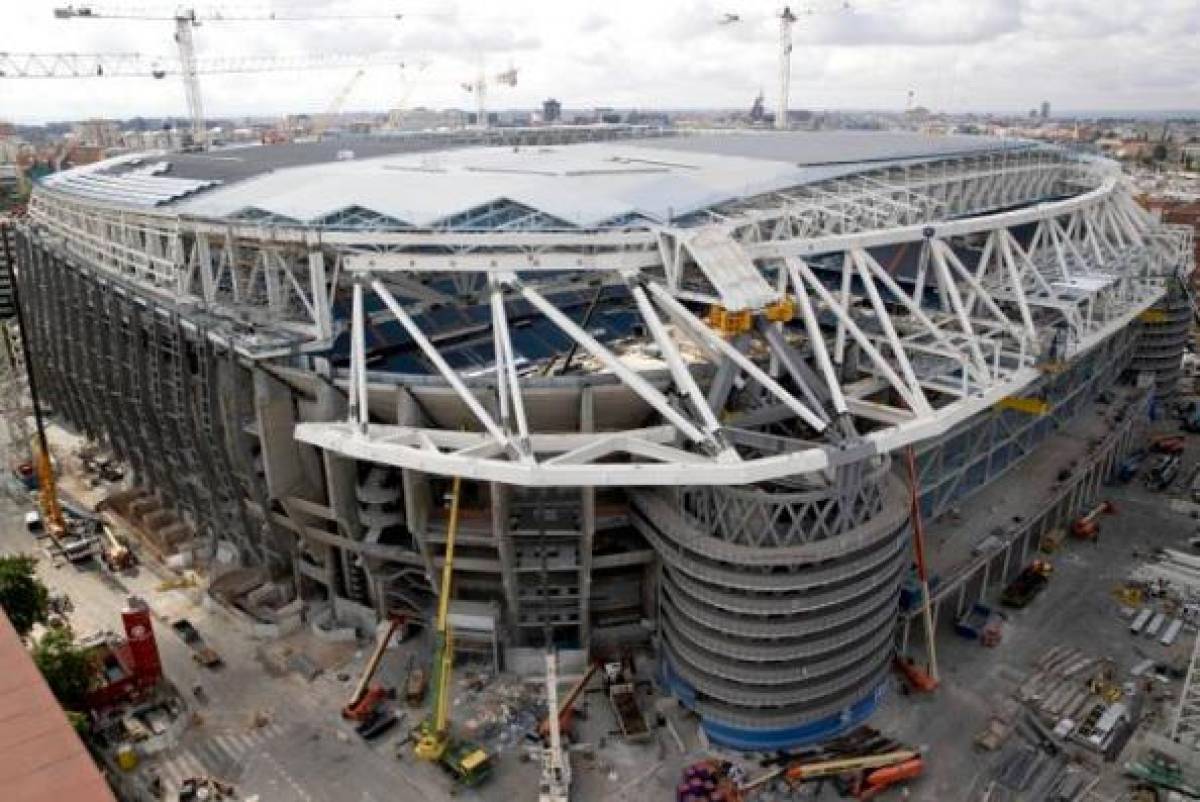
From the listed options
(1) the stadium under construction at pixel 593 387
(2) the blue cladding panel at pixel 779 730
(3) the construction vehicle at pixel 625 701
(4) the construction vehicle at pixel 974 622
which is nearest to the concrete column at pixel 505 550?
(1) the stadium under construction at pixel 593 387

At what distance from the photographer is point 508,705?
43.7m

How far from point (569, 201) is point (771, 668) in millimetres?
25848

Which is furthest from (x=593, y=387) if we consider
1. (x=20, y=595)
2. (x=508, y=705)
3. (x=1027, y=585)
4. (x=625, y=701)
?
(x=20, y=595)

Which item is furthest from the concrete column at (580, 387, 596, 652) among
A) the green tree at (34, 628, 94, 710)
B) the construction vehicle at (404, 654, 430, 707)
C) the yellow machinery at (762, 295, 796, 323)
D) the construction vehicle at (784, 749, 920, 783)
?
the green tree at (34, 628, 94, 710)

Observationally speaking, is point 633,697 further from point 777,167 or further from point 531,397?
point 777,167

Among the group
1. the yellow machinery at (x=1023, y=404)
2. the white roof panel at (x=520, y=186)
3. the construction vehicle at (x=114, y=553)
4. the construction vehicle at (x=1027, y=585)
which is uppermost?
the white roof panel at (x=520, y=186)

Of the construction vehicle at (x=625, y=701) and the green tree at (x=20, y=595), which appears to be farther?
the green tree at (x=20, y=595)

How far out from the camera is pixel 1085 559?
57000 mm

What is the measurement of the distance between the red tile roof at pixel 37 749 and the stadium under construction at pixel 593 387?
14.3 m

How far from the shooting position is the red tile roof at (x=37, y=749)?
2692cm

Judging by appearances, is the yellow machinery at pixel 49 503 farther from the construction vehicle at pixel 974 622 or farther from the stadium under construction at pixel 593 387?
the construction vehicle at pixel 974 622

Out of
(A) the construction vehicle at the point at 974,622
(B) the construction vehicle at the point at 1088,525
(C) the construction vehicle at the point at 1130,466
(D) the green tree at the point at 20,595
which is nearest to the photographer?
(D) the green tree at the point at 20,595

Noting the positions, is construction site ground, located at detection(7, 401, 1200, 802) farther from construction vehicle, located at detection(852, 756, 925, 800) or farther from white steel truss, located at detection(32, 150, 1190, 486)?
white steel truss, located at detection(32, 150, 1190, 486)

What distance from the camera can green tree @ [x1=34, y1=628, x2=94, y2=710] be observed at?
4072 cm
